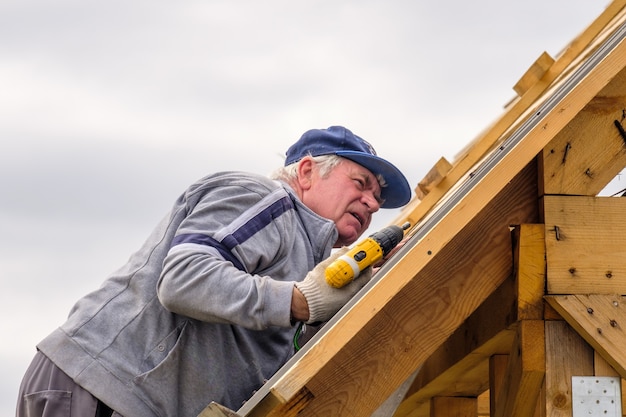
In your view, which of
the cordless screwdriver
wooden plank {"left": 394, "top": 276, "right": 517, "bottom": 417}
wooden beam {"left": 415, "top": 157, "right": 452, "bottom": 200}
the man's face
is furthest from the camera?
wooden beam {"left": 415, "top": 157, "right": 452, "bottom": 200}

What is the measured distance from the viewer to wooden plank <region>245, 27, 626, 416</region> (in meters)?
3.65

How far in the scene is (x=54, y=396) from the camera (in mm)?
4184

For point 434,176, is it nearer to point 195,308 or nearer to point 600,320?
point 600,320

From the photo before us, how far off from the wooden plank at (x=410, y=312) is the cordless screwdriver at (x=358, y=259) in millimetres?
166

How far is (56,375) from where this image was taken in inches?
166

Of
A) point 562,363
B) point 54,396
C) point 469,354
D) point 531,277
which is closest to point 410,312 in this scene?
point 531,277

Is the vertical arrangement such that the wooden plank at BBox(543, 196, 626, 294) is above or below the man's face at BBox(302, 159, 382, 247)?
below

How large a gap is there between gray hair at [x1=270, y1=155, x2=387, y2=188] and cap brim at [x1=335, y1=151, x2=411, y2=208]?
1.2 inches

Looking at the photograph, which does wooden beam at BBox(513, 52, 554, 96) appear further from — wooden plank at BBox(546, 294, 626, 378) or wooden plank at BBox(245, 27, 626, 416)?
wooden plank at BBox(546, 294, 626, 378)

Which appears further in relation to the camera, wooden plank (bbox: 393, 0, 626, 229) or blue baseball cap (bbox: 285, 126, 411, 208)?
wooden plank (bbox: 393, 0, 626, 229)

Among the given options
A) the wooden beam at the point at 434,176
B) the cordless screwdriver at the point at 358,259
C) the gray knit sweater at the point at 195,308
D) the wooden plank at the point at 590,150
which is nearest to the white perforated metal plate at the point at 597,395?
the wooden plank at the point at 590,150

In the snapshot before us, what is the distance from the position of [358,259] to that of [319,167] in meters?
0.92

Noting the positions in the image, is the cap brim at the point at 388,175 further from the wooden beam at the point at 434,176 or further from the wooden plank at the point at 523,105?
the wooden beam at the point at 434,176

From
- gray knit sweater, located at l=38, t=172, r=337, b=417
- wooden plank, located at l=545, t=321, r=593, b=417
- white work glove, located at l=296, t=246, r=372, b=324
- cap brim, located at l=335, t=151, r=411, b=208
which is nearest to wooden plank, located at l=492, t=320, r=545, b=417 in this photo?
wooden plank, located at l=545, t=321, r=593, b=417
